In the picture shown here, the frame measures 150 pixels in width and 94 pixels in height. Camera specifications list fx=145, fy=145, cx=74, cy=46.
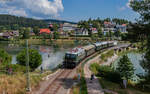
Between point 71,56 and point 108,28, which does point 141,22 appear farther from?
point 108,28

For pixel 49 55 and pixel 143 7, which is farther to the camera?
pixel 49 55

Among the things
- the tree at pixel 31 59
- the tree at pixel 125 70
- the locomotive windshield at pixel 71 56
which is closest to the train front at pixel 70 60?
the locomotive windshield at pixel 71 56

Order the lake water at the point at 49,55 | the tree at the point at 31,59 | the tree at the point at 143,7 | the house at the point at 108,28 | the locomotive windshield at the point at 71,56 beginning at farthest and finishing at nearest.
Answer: the house at the point at 108,28 < the lake water at the point at 49,55 < the tree at the point at 31,59 < the locomotive windshield at the point at 71,56 < the tree at the point at 143,7

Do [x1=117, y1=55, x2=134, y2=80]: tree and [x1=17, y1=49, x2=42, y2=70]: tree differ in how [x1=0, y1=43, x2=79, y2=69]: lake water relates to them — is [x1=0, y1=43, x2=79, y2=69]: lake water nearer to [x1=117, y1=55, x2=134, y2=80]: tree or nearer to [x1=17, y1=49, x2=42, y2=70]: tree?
[x1=17, y1=49, x2=42, y2=70]: tree

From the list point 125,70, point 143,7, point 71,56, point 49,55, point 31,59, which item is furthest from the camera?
point 49,55

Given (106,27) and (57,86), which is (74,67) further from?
(106,27)

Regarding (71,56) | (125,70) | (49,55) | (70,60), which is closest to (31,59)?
(70,60)

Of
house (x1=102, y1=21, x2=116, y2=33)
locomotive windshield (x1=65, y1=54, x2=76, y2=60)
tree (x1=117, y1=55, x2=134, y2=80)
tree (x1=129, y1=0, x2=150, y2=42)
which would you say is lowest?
tree (x1=117, y1=55, x2=134, y2=80)

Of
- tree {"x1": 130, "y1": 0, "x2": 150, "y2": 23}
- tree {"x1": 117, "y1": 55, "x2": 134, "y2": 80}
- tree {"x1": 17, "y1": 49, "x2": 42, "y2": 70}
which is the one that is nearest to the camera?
tree {"x1": 130, "y1": 0, "x2": 150, "y2": 23}

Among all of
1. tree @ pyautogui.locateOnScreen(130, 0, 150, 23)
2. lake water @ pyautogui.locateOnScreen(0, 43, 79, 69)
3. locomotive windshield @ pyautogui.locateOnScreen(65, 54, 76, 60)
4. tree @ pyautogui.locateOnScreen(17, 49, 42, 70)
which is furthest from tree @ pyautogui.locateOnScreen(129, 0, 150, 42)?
lake water @ pyautogui.locateOnScreen(0, 43, 79, 69)

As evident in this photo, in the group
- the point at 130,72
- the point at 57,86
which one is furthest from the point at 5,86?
the point at 130,72

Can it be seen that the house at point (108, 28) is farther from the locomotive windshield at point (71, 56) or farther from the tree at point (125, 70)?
the tree at point (125, 70)

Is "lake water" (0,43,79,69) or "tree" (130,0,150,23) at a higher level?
"tree" (130,0,150,23)

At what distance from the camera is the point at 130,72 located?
2433 cm
